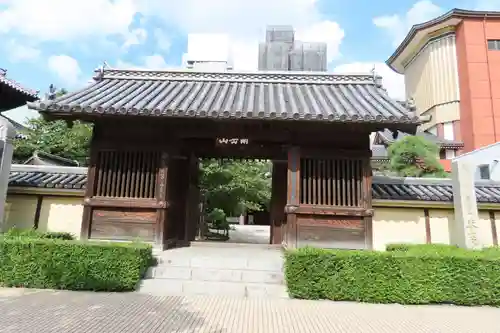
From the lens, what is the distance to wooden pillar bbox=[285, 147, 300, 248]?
7.60 m

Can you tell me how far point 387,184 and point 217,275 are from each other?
5.19 m

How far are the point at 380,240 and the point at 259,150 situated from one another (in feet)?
12.6

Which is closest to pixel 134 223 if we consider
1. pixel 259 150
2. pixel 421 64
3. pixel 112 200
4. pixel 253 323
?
pixel 112 200

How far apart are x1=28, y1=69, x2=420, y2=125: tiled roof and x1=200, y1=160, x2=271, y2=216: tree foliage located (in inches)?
274

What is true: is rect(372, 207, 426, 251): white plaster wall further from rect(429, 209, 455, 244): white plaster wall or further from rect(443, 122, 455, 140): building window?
rect(443, 122, 455, 140): building window

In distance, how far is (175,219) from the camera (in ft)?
29.0

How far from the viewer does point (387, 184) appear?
8805 millimetres

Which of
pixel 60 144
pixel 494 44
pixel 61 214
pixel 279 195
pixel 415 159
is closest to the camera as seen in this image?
pixel 61 214

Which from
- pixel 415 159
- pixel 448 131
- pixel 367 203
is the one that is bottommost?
pixel 367 203

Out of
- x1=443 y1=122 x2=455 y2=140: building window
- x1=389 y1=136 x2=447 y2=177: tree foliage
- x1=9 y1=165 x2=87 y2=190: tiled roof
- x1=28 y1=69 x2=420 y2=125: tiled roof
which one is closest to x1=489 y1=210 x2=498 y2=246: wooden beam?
x1=28 y1=69 x2=420 y2=125: tiled roof

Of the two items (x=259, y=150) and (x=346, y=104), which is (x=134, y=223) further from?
(x=346, y=104)

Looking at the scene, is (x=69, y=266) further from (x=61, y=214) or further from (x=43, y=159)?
(x=43, y=159)

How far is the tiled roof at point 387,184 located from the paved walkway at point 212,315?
3.12 metres

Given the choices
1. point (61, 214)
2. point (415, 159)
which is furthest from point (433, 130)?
point (61, 214)
